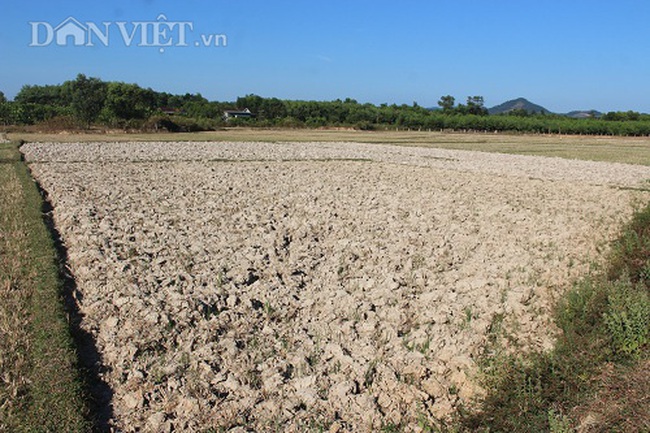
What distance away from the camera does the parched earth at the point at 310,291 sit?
525 cm

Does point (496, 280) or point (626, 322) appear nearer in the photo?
point (626, 322)

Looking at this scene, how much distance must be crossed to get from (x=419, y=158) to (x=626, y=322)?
25.3 m

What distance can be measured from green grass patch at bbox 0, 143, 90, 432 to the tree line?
168 feet

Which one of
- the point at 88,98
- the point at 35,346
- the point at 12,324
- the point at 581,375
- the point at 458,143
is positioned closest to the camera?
the point at 581,375

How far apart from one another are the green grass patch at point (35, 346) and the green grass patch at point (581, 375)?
11.1 feet

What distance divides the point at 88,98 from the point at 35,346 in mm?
66795

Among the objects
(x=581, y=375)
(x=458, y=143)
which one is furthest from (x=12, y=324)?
(x=458, y=143)

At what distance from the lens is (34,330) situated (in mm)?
6141

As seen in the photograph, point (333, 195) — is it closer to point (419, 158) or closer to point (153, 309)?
point (153, 309)

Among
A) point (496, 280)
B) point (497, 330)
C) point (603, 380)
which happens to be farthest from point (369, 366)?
point (496, 280)

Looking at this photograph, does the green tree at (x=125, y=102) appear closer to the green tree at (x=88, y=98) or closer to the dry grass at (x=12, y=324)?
the green tree at (x=88, y=98)

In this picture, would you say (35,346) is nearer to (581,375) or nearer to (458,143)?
(581,375)

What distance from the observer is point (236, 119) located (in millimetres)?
90125

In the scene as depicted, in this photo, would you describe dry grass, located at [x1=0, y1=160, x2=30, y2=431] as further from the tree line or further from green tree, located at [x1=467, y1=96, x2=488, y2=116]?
green tree, located at [x1=467, y1=96, x2=488, y2=116]
